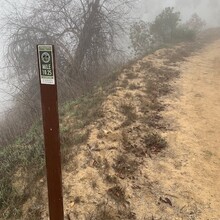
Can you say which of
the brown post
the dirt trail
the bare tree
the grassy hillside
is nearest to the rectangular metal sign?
the brown post

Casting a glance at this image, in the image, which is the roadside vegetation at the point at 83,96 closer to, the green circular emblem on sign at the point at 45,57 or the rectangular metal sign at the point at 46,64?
the rectangular metal sign at the point at 46,64

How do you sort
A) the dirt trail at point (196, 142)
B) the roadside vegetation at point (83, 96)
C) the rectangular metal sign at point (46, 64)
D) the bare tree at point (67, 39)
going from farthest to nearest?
the bare tree at point (67, 39)
the roadside vegetation at point (83, 96)
the dirt trail at point (196, 142)
the rectangular metal sign at point (46, 64)

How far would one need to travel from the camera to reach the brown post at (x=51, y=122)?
115 inches

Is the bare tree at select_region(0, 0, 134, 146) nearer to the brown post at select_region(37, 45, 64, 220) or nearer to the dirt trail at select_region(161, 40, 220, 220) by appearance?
the dirt trail at select_region(161, 40, 220, 220)

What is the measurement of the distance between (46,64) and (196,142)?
3743mm

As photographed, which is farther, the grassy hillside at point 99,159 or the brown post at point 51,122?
the grassy hillside at point 99,159

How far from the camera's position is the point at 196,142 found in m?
5.88

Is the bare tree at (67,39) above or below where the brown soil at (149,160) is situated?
above

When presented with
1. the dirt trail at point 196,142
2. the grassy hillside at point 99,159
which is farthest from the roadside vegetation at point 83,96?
the dirt trail at point 196,142

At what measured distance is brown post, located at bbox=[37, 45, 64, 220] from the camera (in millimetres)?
2926

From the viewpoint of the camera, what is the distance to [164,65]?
425 inches

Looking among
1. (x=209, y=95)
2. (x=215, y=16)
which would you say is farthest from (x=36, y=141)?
(x=215, y=16)

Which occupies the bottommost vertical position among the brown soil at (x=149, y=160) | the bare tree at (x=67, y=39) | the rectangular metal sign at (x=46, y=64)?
the brown soil at (x=149, y=160)

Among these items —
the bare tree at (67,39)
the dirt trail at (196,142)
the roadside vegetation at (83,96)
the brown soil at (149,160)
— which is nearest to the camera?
the brown soil at (149,160)
